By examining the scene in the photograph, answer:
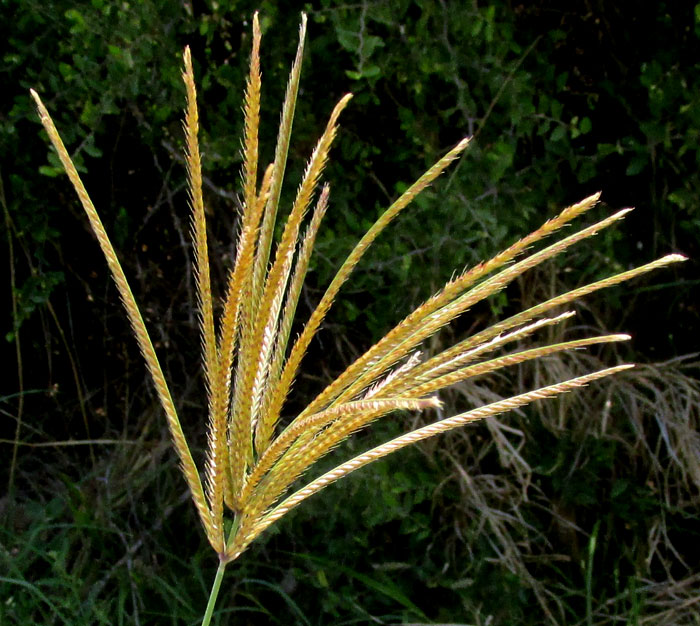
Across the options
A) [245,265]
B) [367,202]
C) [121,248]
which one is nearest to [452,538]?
[367,202]

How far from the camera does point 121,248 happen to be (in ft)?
7.52

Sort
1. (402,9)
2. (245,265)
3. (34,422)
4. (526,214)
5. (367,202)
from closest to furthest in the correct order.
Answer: (245,265) → (402,9) → (526,214) → (367,202) → (34,422)

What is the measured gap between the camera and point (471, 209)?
1.99 m

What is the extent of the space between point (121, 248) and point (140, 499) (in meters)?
0.65

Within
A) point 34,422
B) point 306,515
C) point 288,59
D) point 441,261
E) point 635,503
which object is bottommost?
point 635,503

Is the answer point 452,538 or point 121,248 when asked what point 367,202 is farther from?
point 452,538

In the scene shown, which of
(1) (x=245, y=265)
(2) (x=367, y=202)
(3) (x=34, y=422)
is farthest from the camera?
(3) (x=34, y=422)

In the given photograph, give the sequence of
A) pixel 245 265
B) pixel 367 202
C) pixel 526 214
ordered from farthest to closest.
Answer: pixel 367 202 < pixel 526 214 < pixel 245 265

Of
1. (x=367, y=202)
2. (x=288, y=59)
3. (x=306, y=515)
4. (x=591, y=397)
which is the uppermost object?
(x=288, y=59)

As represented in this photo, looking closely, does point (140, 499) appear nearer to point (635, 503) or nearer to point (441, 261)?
point (441, 261)

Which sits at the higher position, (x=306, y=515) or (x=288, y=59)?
(x=288, y=59)

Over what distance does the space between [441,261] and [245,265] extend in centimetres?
149

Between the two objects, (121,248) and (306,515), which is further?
(121,248)

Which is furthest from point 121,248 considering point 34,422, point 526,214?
point 526,214
